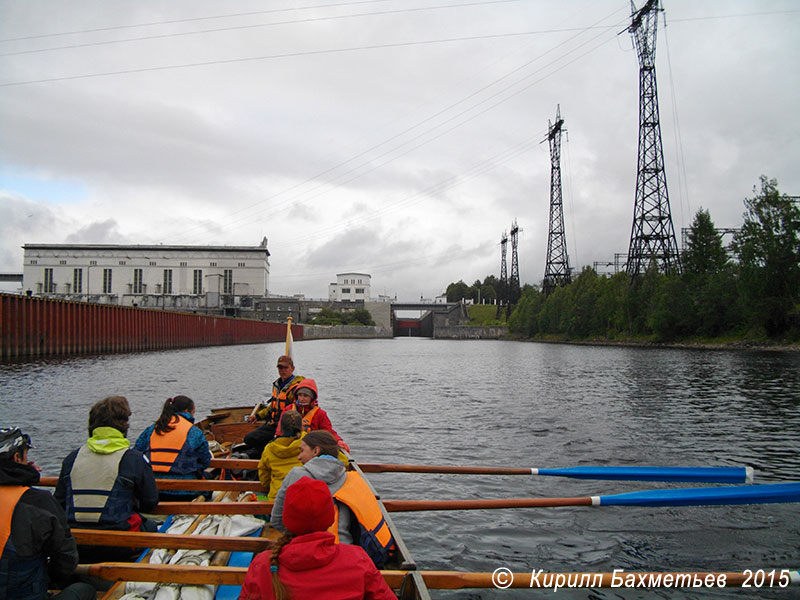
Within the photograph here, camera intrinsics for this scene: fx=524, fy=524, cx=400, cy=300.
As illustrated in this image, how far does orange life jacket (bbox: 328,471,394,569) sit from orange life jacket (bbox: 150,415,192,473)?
2.93 meters

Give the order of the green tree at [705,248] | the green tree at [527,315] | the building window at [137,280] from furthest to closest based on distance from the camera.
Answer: the building window at [137,280] < the green tree at [527,315] < the green tree at [705,248]

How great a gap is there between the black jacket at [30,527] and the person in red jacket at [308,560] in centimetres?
171

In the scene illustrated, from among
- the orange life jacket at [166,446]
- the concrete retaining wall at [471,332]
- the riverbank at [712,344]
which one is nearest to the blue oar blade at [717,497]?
the orange life jacket at [166,446]

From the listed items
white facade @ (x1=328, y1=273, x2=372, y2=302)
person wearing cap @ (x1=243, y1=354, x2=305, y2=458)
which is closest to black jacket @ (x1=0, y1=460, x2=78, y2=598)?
person wearing cap @ (x1=243, y1=354, x2=305, y2=458)

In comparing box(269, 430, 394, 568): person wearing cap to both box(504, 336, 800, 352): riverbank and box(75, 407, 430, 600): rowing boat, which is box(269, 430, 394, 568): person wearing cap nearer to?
box(75, 407, 430, 600): rowing boat

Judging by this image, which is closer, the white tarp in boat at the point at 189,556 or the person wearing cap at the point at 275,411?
the white tarp in boat at the point at 189,556

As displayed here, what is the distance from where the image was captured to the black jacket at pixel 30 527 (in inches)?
147

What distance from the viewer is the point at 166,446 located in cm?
668

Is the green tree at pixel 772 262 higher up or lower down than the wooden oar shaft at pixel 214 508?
higher up

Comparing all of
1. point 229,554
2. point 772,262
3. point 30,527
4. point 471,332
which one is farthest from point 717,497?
point 471,332

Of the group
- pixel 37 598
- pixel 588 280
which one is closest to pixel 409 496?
pixel 37 598

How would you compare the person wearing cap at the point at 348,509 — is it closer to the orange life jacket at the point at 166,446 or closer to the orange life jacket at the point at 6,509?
the orange life jacket at the point at 6,509

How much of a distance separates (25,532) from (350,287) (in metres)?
168

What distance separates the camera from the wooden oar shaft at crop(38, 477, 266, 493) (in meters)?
6.50
